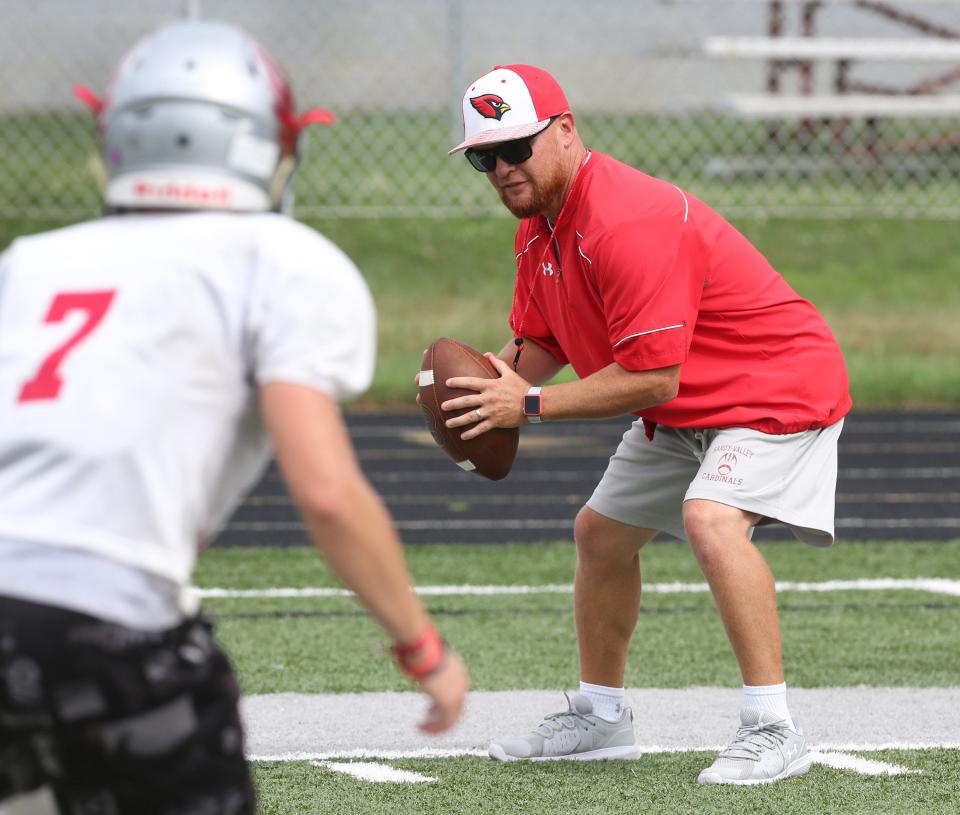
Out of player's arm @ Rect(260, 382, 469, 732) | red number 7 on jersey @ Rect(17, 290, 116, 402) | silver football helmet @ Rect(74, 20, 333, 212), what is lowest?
player's arm @ Rect(260, 382, 469, 732)

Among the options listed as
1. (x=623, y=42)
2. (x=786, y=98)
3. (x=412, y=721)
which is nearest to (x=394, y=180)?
(x=623, y=42)

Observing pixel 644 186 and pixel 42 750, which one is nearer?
pixel 42 750

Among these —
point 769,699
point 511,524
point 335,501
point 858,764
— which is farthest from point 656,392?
point 511,524

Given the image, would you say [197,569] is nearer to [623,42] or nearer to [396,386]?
[396,386]

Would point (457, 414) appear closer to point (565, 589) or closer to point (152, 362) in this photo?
point (152, 362)

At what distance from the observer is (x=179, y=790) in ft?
6.72

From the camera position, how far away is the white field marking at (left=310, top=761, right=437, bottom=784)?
4.03 meters

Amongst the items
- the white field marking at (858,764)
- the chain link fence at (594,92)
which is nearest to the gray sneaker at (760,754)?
the white field marking at (858,764)

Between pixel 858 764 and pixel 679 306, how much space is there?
1.22 meters

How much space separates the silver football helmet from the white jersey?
7 cm

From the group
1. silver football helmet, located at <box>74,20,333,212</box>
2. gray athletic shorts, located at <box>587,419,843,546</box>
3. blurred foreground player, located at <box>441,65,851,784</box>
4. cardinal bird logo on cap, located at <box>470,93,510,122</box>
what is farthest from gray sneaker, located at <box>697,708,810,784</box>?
silver football helmet, located at <box>74,20,333,212</box>

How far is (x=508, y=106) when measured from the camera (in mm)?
4043

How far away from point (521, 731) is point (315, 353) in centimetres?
260

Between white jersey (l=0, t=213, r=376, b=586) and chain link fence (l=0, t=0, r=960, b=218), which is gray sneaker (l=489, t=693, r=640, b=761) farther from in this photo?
chain link fence (l=0, t=0, r=960, b=218)
